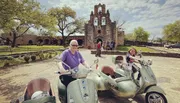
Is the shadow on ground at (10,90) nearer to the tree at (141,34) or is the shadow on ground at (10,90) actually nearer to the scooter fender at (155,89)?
the scooter fender at (155,89)

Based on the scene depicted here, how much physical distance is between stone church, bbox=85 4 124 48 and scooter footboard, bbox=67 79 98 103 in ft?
104

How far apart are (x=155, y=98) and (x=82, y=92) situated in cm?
213

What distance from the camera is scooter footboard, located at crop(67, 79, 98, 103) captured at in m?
2.45

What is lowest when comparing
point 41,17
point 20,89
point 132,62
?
point 20,89

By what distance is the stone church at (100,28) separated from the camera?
34.1 meters

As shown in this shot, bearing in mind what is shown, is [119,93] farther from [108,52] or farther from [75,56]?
[108,52]

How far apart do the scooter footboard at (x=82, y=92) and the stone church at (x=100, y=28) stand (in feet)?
104

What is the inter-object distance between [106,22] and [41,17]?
2120 centimetres

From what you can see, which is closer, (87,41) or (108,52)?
(108,52)

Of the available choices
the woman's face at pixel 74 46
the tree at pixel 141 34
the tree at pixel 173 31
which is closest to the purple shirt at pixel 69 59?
the woman's face at pixel 74 46

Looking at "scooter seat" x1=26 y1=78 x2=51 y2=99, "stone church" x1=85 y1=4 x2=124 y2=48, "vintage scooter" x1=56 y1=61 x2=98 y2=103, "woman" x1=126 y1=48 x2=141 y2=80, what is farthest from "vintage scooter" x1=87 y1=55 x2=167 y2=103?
"stone church" x1=85 y1=4 x2=124 y2=48

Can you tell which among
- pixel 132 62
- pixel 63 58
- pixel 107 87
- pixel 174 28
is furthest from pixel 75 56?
pixel 174 28

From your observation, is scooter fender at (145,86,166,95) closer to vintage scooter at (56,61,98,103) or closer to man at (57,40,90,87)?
vintage scooter at (56,61,98,103)

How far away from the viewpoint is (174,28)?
5212 cm
